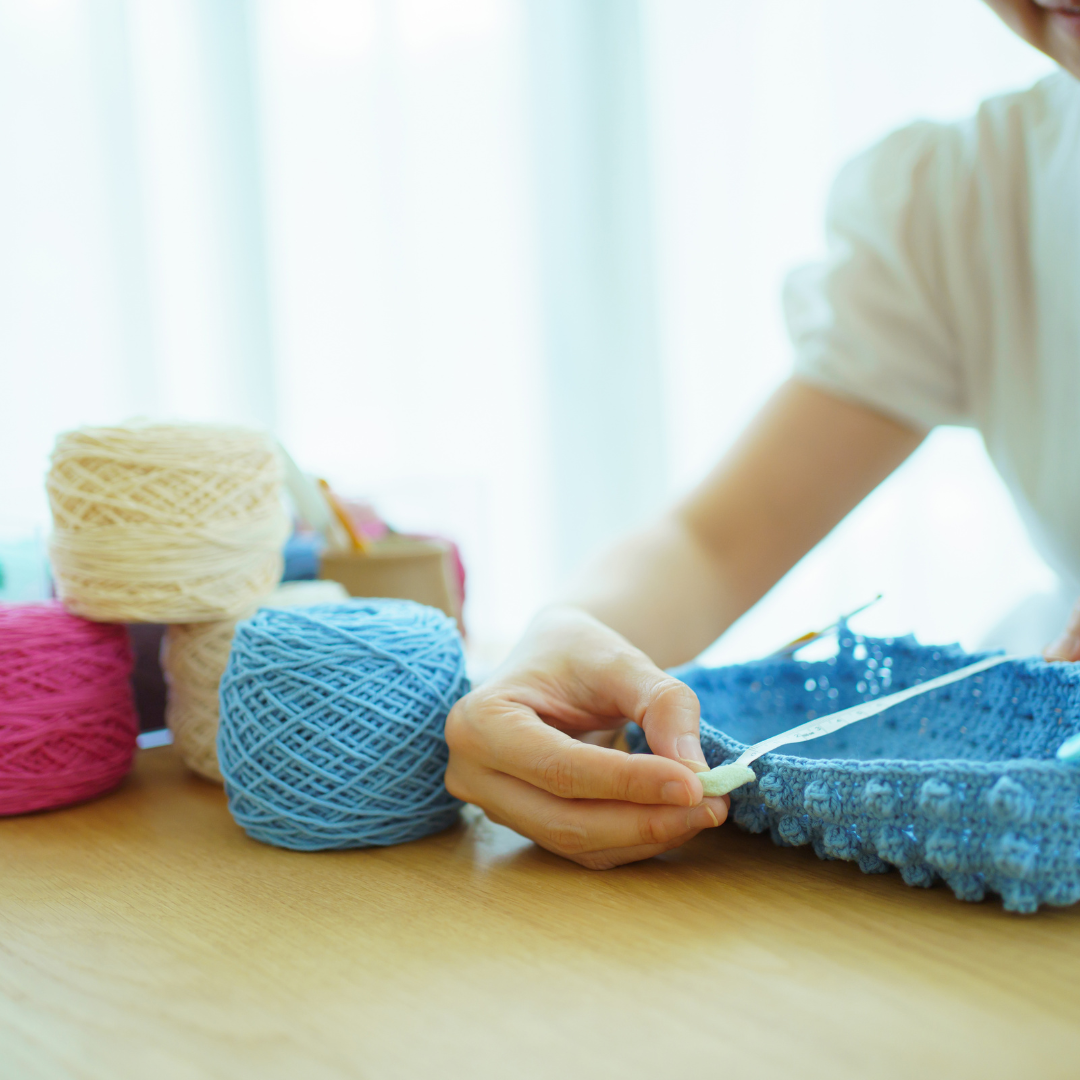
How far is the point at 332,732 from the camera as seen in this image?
464 millimetres

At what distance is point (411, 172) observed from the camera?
160 cm

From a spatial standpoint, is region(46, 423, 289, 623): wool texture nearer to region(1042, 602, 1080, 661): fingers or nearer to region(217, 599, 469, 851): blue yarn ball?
region(217, 599, 469, 851): blue yarn ball

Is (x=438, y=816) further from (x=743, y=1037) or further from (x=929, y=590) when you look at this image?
(x=929, y=590)

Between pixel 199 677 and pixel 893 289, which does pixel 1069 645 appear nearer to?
pixel 893 289

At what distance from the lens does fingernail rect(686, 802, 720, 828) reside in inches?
16.2

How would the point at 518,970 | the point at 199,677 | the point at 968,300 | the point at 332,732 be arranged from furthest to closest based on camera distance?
the point at 968,300, the point at 199,677, the point at 332,732, the point at 518,970

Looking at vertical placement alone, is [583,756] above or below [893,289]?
below

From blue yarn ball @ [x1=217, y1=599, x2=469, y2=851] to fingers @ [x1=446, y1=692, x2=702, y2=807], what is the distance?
0.03m

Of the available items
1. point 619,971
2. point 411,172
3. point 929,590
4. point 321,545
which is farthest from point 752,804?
point 411,172

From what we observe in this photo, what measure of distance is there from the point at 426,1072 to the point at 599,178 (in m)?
1.65

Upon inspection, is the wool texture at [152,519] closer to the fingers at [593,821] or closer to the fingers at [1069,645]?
the fingers at [593,821]

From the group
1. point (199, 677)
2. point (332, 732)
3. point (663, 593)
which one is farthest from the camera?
point (663, 593)

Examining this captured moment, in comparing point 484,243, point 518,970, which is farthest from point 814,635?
point 484,243

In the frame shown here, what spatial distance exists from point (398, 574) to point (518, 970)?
452 millimetres
